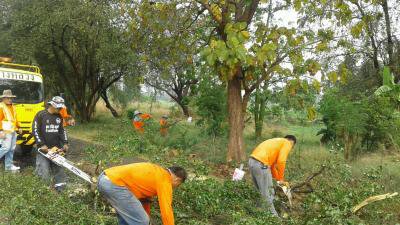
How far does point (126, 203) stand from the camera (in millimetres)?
4824

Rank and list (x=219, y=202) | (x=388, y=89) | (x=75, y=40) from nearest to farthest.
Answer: (x=219, y=202), (x=388, y=89), (x=75, y=40)

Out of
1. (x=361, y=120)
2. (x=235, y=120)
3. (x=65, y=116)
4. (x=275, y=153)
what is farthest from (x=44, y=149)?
(x=361, y=120)

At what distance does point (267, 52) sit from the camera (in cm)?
859

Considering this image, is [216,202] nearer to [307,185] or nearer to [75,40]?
[307,185]

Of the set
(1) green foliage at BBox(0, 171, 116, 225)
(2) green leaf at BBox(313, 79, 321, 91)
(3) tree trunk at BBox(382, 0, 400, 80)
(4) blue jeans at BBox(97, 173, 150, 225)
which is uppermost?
(3) tree trunk at BBox(382, 0, 400, 80)

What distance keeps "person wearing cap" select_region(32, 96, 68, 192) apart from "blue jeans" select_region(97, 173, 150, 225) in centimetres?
271

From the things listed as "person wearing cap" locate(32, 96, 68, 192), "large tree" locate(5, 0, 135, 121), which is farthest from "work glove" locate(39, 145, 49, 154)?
"large tree" locate(5, 0, 135, 121)

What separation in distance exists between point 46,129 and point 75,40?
13597 mm

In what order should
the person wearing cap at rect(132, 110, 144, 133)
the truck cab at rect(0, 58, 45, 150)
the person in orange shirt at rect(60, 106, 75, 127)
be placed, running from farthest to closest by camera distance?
the person wearing cap at rect(132, 110, 144, 133) < the truck cab at rect(0, 58, 45, 150) < the person in orange shirt at rect(60, 106, 75, 127)

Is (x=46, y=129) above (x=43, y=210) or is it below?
above

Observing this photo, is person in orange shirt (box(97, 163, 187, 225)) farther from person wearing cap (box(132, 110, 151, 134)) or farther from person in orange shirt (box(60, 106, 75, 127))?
person wearing cap (box(132, 110, 151, 134))

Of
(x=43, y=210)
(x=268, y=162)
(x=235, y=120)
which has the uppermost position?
(x=235, y=120)

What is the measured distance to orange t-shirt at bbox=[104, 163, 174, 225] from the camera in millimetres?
4652

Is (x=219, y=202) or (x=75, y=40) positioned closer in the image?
(x=219, y=202)
